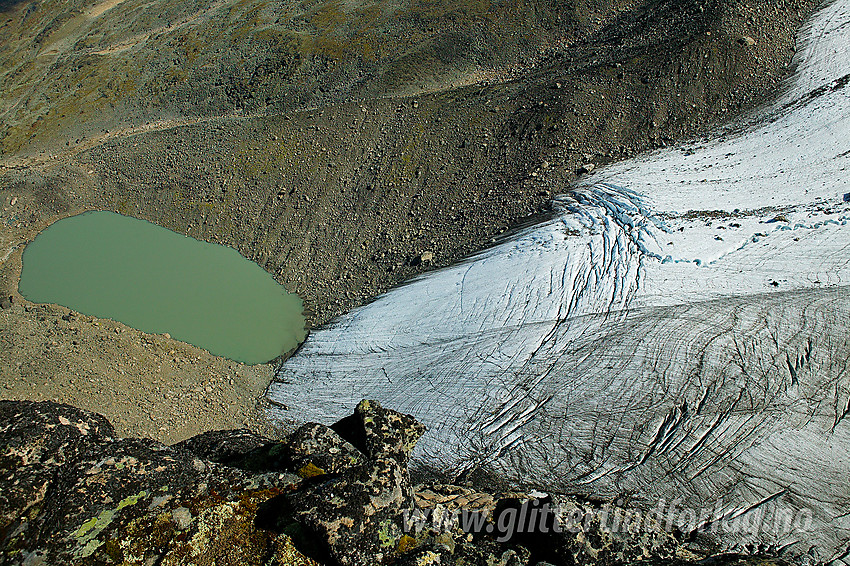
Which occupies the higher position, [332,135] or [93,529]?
[93,529]

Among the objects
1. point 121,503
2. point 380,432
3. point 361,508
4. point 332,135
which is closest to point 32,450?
point 121,503

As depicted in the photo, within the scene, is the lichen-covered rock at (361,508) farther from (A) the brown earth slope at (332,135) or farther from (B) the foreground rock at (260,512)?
(A) the brown earth slope at (332,135)

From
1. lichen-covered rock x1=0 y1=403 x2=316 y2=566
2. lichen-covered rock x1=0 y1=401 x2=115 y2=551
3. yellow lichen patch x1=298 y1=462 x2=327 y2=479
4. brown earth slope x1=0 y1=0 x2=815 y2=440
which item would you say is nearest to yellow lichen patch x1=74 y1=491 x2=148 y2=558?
lichen-covered rock x1=0 y1=403 x2=316 y2=566

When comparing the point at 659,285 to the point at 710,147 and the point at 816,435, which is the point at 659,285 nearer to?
the point at 816,435

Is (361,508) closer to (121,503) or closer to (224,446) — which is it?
(121,503)

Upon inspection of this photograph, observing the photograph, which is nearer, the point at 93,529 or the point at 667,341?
the point at 93,529

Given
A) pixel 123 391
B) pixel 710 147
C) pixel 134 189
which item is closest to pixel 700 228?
pixel 710 147
